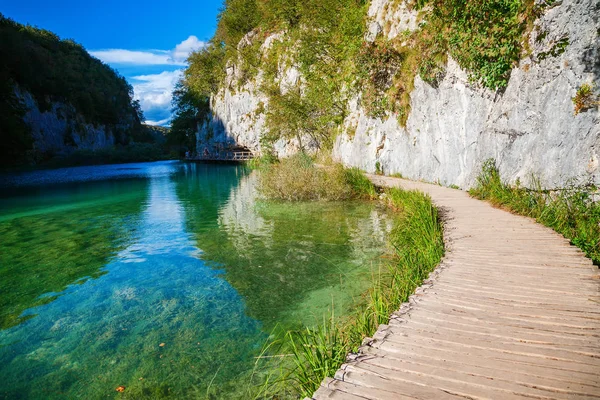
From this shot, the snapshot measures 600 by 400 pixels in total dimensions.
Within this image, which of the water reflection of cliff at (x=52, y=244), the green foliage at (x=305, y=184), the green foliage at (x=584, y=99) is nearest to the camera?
the water reflection of cliff at (x=52, y=244)

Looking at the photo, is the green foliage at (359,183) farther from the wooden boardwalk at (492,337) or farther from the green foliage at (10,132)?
the green foliage at (10,132)

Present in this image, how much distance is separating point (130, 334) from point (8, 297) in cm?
380

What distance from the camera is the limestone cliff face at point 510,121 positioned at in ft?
26.1

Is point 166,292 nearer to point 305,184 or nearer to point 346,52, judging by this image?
point 305,184

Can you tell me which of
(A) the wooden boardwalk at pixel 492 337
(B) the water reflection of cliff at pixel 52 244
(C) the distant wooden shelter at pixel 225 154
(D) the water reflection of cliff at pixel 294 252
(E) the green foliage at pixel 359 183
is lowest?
(B) the water reflection of cliff at pixel 52 244

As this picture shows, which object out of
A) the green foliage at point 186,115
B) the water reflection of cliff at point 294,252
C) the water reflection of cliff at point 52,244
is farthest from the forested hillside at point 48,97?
the water reflection of cliff at point 294,252

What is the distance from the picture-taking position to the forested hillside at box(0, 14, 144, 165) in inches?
1901

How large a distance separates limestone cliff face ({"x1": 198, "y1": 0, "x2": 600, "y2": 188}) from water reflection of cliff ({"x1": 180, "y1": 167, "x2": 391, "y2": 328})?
162 inches

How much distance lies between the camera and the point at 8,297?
722cm

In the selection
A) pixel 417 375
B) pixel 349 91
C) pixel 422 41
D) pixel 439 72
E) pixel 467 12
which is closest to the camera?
pixel 417 375

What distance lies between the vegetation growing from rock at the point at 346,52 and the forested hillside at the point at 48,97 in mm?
31648

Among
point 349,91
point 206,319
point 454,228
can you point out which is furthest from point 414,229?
point 349,91

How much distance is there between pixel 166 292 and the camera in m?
7.22

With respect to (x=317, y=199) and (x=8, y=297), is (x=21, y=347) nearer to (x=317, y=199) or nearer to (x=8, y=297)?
(x=8, y=297)
